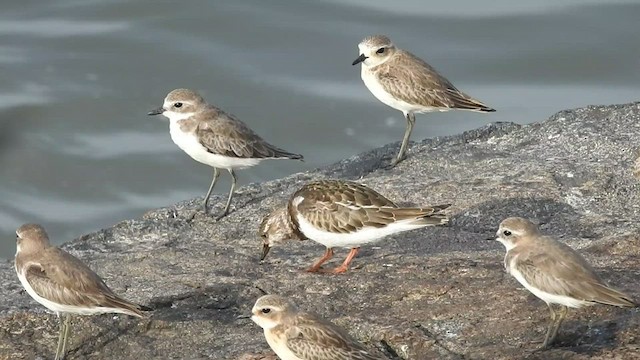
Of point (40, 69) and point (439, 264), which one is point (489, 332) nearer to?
point (439, 264)

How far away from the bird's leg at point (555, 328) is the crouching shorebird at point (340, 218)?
1.50 meters

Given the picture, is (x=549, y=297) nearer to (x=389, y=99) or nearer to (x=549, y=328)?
(x=549, y=328)

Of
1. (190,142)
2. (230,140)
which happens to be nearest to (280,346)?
(230,140)

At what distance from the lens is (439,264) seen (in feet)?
28.4

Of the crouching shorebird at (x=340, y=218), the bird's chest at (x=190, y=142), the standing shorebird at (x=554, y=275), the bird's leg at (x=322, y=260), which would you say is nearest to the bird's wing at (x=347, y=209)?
the crouching shorebird at (x=340, y=218)

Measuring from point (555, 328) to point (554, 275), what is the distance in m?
0.30

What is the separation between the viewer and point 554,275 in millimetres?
7484

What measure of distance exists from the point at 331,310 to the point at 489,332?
43.5 inches

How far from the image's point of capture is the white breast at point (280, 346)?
7.35 m

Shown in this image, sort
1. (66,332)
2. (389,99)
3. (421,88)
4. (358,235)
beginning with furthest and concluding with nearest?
(389,99) → (421,88) → (358,235) → (66,332)

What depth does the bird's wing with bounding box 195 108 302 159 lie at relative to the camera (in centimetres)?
1116

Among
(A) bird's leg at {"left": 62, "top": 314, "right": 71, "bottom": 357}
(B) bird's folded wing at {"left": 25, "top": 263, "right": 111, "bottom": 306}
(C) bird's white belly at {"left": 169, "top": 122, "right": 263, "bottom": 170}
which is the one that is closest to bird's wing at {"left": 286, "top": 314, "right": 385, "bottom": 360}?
(B) bird's folded wing at {"left": 25, "top": 263, "right": 111, "bottom": 306}

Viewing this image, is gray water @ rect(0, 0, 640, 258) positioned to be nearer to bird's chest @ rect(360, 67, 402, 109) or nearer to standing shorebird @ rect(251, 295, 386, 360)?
bird's chest @ rect(360, 67, 402, 109)

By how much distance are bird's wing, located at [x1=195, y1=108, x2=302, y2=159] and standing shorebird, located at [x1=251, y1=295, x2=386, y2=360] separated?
3.76 meters
